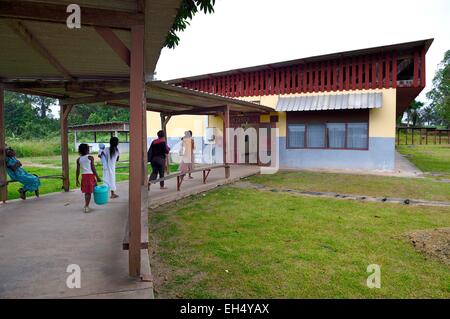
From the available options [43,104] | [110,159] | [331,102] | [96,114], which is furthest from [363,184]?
[43,104]

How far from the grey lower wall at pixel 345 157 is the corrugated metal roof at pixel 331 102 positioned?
5.30ft

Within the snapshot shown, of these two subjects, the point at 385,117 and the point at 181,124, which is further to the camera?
the point at 181,124

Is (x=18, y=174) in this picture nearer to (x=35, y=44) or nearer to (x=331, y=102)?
(x=35, y=44)

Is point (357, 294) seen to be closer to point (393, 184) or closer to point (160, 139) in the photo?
point (160, 139)

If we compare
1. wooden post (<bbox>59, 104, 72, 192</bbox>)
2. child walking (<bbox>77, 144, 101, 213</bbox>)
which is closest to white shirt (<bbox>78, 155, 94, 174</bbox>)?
child walking (<bbox>77, 144, 101, 213</bbox>)

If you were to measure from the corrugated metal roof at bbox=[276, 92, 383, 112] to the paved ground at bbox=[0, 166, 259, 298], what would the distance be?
972 cm

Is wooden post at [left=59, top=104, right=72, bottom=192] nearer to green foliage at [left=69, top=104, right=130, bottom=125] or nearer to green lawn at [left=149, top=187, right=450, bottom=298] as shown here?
green lawn at [left=149, top=187, right=450, bottom=298]

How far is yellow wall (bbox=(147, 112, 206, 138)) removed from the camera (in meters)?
17.5

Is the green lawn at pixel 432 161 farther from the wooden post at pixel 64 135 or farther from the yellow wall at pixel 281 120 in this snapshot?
the wooden post at pixel 64 135

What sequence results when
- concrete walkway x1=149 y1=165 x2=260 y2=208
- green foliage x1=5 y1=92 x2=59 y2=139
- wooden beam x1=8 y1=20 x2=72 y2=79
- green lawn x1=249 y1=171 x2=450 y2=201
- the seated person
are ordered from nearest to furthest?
wooden beam x1=8 y1=20 x2=72 y2=79
the seated person
concrete walkway x1=149 y1=165 x2=260 y2=208
green lawn x1=249 y1=171 x2=450 y2=201
green foliage x1=5 y1=92 x2=59 y2=139

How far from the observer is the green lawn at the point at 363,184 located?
29.5ft

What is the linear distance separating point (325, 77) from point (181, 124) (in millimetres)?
8127

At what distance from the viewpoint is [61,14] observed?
300cm

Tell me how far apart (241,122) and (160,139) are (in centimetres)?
874
